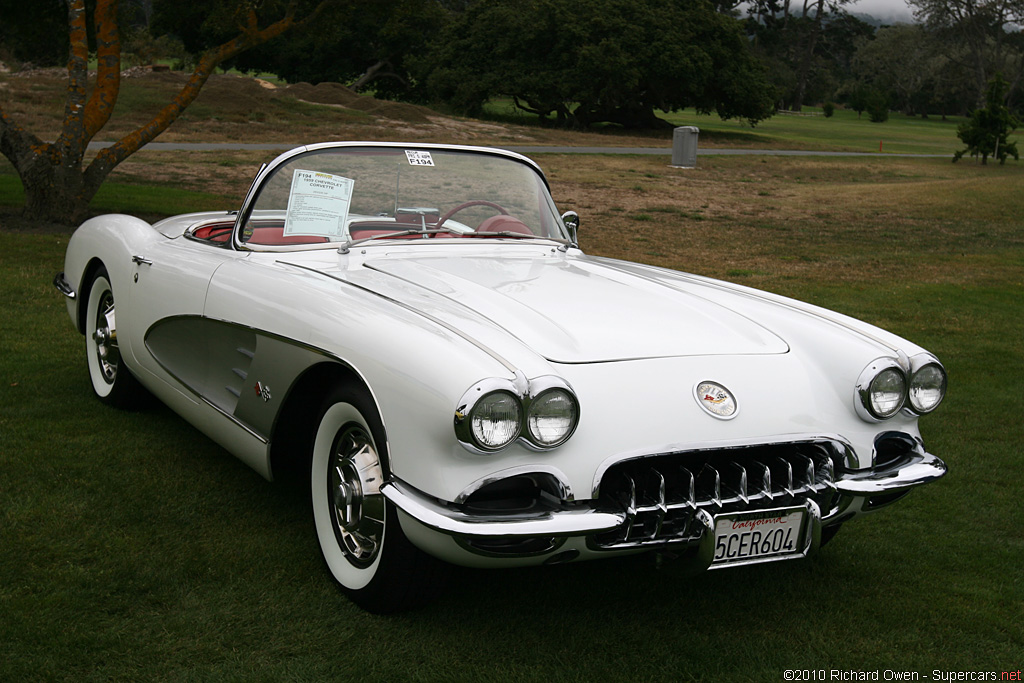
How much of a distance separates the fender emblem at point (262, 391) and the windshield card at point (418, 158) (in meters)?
1.36

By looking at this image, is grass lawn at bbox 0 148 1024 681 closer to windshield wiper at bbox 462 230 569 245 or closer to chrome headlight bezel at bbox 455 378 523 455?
chrome headlight bezel at bbox 455 378 523 455

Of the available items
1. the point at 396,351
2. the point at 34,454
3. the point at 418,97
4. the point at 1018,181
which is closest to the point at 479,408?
the point at 396,351

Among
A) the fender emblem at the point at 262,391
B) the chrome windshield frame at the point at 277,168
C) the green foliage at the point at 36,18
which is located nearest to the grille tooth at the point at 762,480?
the fender emblem at the point at 262,391

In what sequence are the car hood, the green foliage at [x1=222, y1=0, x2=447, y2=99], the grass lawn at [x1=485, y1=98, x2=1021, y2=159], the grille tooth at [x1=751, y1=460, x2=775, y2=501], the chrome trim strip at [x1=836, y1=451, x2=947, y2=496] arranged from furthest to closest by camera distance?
1. the green foliage at [x1=222, y1=0, x2=447, y2=99]
2. the grass lawn at [x1=485, y1=98, x2=1021, y2=159]
3. the car hood
4. the chrome trim strip at [x1=836, y1=451, x2=947, y2=496]
5. the grille tooth at [x1=751, y1=460, x2=775, y2=501]

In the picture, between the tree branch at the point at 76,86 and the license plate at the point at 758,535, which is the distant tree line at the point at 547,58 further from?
the license plate at the point at 758,535

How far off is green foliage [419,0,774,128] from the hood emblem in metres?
35.8

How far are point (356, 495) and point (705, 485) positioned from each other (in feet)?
3.50

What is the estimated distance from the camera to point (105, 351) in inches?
192

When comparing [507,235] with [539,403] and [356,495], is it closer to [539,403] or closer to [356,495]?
[356,495]

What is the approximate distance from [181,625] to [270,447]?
0.66 metres

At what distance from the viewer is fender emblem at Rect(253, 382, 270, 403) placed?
10.7ft

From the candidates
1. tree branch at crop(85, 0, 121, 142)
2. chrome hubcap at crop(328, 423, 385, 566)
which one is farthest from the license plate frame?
tree branch at crop(85, 0, 121, 142)

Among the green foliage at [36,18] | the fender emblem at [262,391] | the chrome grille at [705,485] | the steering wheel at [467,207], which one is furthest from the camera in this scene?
the green foliage at [36,18]

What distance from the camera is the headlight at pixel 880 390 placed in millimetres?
3033
